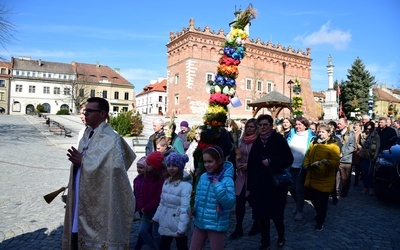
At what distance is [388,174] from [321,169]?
109 inches

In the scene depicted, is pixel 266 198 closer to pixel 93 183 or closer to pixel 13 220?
pixel 93 183

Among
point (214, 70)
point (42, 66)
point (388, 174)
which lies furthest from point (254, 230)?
point (42, 66)

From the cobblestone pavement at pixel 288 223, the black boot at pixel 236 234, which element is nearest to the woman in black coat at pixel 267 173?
the cobblestone pavement at pixel 288 223

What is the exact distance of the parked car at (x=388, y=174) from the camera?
7066 mm

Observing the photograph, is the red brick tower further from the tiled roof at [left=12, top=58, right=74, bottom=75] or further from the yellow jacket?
the tiled roof at [left=12, top=58, right=74, bottom=75]

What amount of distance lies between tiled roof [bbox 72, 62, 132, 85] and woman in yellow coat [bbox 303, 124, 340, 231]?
7524 centimetres

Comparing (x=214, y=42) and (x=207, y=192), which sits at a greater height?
(x=214, y=42)

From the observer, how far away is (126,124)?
76.7 ft

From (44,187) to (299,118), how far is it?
676 centimetres

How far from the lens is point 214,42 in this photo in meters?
47.2

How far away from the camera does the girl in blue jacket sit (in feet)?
11.6

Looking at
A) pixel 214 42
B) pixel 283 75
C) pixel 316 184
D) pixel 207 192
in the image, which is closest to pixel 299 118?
pixel 316 184

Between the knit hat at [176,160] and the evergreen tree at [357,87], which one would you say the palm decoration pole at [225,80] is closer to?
the knit hat at [176,160]

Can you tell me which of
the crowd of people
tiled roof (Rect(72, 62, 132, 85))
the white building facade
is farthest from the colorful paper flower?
tiled roof (Rect(72, 62, 132, 85))
